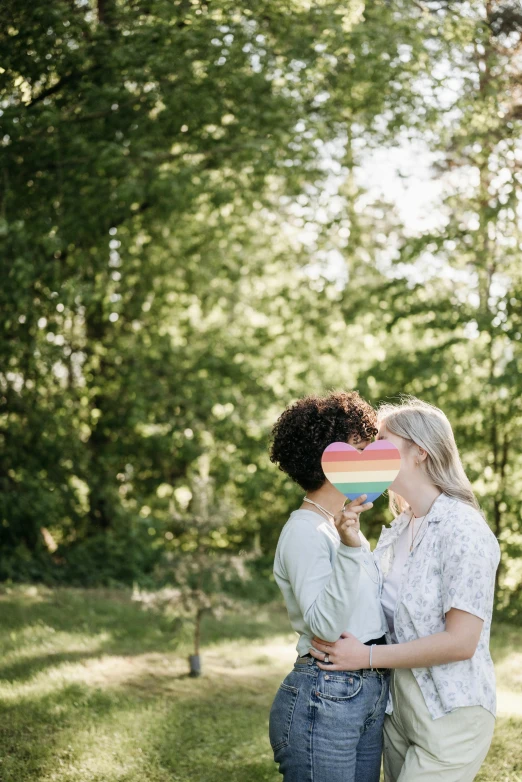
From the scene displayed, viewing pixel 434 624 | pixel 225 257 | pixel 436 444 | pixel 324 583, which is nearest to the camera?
pixel 324 583

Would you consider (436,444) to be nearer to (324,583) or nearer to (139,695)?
(324,583)

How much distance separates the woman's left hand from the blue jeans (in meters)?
0.04

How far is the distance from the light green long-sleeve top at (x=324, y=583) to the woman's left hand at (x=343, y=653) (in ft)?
0.15

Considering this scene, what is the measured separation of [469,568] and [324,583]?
1.33ft

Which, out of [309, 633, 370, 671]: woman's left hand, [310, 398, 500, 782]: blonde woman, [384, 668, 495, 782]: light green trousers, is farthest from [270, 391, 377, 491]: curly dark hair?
[384, 668, 495, 782]: light green trousers

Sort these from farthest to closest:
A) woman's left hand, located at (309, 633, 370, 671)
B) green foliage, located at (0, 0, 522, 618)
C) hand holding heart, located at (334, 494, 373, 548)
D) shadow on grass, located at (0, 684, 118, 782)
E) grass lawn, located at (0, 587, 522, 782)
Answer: green foliage, located at (0, 0, 522, 618), grass lawn, located at (0, 587, 522, 782), shadow on grass, located at (0, 684, 118, 782), woman's left hand, located at (309, 633, 370, 671), hand holding heart, located at (334, 494, 373, 548)

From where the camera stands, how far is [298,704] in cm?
218

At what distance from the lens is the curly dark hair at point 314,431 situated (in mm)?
2324

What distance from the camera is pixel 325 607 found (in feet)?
6.79

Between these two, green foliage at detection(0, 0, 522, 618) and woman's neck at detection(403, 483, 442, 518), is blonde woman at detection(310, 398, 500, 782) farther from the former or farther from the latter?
green foliage at detection(0, 0, 522, 618)

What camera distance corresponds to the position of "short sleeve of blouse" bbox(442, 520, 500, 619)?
215cm

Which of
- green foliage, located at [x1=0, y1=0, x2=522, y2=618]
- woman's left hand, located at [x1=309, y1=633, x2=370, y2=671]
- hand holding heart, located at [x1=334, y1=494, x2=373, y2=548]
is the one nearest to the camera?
hand holding heart, located at [x1=334, y1=494, x2=373, y2=548]

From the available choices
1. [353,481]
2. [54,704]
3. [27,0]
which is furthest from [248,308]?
[353,481]

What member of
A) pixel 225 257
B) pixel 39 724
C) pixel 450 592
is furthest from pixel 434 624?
pixel 225 257
